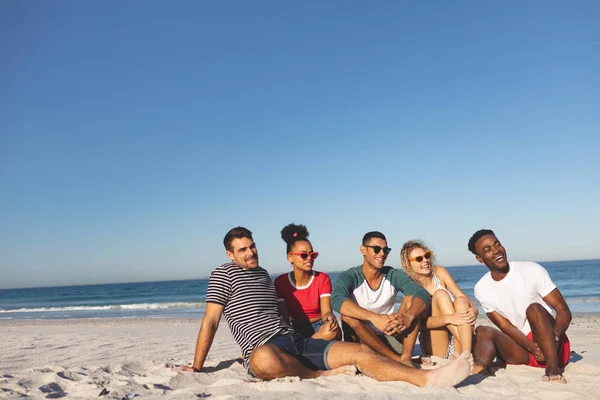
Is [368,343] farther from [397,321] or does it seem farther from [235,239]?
[235,239]


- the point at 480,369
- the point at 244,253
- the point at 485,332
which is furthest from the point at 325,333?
the point at 485,332

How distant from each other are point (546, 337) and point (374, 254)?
5.71ft

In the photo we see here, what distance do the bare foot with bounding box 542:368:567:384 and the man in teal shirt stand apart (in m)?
1.18

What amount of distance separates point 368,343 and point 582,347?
4.09 m

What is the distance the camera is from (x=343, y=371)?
4223mm

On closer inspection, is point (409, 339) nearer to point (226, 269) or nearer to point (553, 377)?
point (553, 377)

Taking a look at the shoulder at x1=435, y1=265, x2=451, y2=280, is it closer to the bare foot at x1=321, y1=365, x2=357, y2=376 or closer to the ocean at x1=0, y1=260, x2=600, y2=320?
the bare foot at x1=321, y1=365, x2=357, y2=376

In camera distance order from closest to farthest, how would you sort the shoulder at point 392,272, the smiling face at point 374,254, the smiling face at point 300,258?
the smiling face at point 300,258, the smiling face at point 374,254, the shoulder at point 392,272

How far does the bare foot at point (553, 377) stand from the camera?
13.7 feet

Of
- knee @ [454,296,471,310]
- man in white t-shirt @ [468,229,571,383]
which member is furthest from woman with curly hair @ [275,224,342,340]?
man in white t-shirt @ [468,229,571,383]

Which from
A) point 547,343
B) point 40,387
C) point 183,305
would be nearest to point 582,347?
point 547,343

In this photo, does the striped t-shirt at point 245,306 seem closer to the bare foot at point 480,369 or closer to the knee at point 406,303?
the knee at point 406,303

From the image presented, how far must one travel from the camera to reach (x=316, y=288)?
499 centimetres

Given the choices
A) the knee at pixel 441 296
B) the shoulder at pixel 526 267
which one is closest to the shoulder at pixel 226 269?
the knee at pixel 441 296
